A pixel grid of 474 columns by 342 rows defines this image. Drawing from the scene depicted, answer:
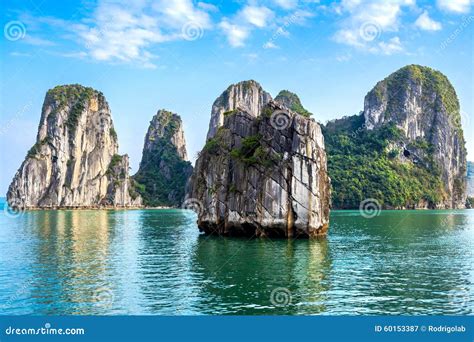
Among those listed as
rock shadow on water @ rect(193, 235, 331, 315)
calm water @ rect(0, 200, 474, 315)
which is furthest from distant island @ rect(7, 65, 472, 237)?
calm water @ rect(0, 200, 474, 315)

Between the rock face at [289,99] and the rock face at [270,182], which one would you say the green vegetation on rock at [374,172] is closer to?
the rock face at [289,99]

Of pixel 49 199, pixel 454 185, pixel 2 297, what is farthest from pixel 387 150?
pixel 2 297

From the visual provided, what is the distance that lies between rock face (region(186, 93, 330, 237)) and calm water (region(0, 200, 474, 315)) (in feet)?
9.62

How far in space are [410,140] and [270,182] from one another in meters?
149

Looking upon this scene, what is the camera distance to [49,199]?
162375 mm

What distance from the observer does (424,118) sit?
188m

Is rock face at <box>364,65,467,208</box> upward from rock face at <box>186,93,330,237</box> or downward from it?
upward

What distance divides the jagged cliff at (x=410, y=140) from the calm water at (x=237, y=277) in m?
120

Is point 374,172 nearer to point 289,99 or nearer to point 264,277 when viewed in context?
point 289,99

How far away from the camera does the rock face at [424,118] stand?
181 metres

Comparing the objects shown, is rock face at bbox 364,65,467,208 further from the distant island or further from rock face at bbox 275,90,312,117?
rock face at bbox 275,90,312,117

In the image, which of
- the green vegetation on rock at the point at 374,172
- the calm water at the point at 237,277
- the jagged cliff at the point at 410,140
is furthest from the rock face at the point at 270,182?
the jagged cliff at the point at 410,140

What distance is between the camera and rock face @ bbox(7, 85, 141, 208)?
16125 centimetres

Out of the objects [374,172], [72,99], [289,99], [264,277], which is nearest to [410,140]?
[374,172]
